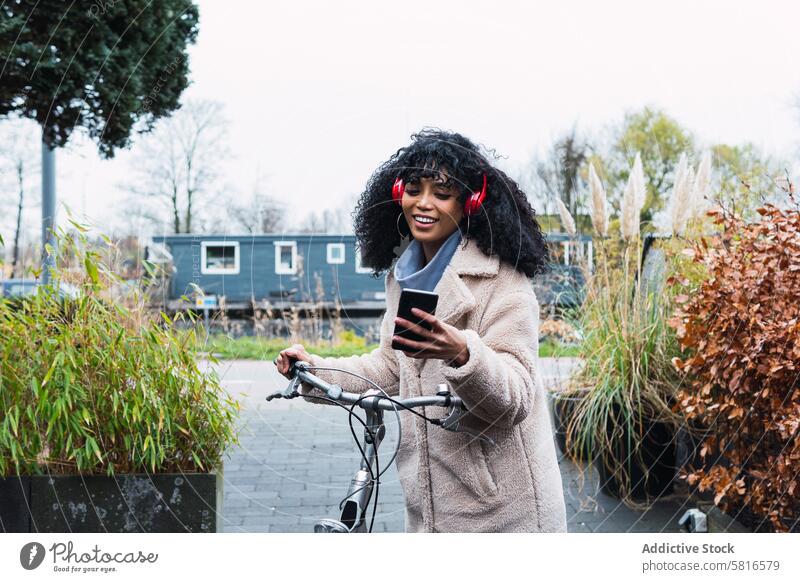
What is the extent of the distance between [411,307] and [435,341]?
0.21 ft

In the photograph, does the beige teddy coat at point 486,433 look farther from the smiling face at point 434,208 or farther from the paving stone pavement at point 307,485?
the paving stone pavement at point 307,485

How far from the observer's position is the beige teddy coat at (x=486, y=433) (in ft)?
4.77

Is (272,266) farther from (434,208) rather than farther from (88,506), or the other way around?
(88,506)

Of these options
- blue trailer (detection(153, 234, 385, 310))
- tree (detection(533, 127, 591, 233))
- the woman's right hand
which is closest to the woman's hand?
the woman's right hand

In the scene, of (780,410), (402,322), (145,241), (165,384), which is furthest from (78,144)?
(780,410)

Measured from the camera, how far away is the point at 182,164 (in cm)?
207

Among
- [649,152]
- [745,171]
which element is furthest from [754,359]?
[649,152]

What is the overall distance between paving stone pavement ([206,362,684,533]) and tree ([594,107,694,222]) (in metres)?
0.96

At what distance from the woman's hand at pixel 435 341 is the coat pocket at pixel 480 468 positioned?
281mm

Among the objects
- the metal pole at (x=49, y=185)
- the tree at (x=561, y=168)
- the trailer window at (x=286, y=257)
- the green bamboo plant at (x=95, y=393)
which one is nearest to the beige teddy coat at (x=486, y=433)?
the trailer window at (x=286, y=257)

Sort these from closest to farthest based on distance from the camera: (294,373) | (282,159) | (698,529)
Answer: (294,373)
(282,159)
(698,529)
